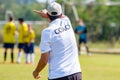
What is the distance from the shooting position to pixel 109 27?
50.6m

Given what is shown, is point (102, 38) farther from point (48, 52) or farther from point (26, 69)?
point (48, 52)

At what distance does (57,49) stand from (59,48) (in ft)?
0.12

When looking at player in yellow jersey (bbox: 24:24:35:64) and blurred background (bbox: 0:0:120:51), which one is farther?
blurred background (bbox: 0:0:120:51)

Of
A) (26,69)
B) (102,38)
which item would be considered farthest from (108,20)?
(26,69)

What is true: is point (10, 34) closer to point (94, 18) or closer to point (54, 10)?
point (54, 10)

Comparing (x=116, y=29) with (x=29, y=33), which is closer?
(x=29, y=33)

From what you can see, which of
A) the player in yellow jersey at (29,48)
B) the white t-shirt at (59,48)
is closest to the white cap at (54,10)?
the white t-shirt at (59,48)

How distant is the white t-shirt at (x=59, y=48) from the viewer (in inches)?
334

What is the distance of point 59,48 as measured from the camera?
8594 mm

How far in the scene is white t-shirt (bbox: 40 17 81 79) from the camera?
8.48 metres

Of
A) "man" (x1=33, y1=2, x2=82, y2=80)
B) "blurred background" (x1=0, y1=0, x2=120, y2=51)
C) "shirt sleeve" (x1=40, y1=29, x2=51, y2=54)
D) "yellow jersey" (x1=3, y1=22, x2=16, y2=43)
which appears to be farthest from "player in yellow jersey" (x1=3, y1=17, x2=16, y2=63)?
"shirt sleeve" (x1=40, y1=29, x2=51, y2=54)

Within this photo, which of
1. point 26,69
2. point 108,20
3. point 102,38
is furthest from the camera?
point 108,20

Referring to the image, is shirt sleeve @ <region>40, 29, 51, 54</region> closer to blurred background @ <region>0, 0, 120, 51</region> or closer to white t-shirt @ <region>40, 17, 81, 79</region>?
white t-shirt @ <region>40, 17, 81, 79</region>

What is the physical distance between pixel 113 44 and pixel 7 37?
24464mm
